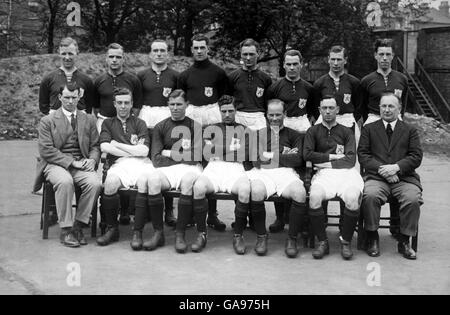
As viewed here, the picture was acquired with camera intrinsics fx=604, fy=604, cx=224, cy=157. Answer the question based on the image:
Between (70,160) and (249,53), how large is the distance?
2093 mm

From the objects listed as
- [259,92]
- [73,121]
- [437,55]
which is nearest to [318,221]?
[259,92]

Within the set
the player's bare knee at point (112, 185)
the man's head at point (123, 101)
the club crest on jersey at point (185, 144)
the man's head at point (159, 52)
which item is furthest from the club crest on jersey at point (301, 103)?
the player's bare knee at point (112, 185)

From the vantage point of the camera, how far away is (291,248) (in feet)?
17.2

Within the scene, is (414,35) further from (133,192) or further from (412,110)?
(133,192)

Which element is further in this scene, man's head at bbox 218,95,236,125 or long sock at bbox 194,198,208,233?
man's head at bbox 218,95,236,125

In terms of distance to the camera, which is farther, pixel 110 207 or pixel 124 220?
pixel 124 220

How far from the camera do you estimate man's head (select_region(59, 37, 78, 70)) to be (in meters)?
6.23

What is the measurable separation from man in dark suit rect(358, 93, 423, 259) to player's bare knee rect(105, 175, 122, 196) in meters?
2.21

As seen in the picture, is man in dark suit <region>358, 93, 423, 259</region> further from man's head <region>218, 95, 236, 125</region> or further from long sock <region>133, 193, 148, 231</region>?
long sock <region>133, 193, 148, 231</region>

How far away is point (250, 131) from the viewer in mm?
5855

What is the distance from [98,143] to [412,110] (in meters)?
19.5

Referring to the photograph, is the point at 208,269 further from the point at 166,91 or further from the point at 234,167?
the point at 166,91

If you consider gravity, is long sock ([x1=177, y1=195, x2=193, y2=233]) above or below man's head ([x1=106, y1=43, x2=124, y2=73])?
below

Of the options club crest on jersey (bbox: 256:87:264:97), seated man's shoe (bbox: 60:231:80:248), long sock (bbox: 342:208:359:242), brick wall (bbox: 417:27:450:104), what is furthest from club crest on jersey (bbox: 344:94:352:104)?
brick wall (bbox: 417:27:450:104)
